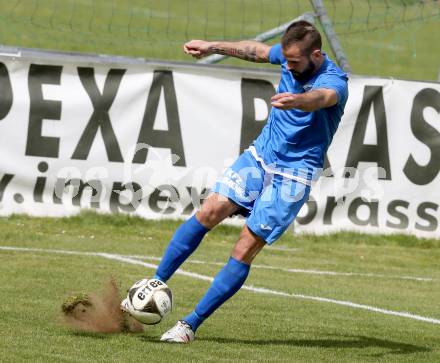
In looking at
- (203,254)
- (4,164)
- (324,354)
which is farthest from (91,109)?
(324,354)

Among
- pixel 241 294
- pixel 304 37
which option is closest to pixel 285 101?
pixel 304 37

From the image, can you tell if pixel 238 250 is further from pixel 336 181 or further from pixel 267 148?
pixel 336 181

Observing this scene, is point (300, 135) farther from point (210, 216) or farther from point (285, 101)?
point (285, 101)

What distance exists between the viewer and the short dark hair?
6.91m

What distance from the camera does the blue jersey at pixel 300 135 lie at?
23.7ft

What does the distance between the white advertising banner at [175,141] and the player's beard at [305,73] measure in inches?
223

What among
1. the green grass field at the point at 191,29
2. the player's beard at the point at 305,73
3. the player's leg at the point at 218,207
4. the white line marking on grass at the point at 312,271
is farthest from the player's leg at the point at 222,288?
the green grass field at the point at 191,29

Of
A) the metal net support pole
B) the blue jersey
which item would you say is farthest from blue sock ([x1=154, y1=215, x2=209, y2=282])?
the metal net support pole

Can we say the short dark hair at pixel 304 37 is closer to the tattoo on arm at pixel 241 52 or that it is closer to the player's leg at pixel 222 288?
the tattoo on arm at pixel 241 52

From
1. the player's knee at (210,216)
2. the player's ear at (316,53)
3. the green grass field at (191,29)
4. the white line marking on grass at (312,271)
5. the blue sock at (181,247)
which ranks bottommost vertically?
the green grass field at (191,29)

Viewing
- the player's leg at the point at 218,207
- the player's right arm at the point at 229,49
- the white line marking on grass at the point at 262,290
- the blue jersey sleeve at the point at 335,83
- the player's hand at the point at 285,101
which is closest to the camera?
the player's hand at the point at 285,101

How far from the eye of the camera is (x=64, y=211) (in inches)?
499

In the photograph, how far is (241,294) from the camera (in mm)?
9391

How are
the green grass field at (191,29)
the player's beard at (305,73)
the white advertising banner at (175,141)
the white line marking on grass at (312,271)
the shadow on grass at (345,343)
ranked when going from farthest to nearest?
the green grass field at (191,29) → the white advertising banner at (175,141) → the white line marking on grass at (312,271) → the shadow on grass at (345,343) → the player's beard at (305,73)
